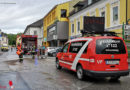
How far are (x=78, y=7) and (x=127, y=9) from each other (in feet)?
49.6

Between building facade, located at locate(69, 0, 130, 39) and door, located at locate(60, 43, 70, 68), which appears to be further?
building facade, located at locate(69, 0, 130, 39)

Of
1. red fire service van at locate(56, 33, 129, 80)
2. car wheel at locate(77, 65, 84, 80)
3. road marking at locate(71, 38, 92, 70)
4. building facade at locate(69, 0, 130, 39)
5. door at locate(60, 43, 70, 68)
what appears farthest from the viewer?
building facade at locate(69, 0, 130, 39)

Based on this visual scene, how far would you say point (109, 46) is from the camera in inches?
290

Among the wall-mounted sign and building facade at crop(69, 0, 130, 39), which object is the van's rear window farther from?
building facade at crop(69, 0, 130, 39)

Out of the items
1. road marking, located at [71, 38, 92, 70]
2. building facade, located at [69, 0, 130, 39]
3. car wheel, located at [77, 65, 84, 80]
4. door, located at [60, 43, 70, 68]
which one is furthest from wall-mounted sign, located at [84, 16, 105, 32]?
car wheel, located at [77, 65, 84, 80]

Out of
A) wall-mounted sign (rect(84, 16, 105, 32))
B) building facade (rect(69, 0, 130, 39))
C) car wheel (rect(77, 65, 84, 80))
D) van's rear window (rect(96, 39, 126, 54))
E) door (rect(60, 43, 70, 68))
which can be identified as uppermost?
building facade (rect(69, 0, 130, 39))

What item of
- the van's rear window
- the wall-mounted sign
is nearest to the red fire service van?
the van's rear window

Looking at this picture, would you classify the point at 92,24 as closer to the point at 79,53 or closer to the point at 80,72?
the point at 79,53

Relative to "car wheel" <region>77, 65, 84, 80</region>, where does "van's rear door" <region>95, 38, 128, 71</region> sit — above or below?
above

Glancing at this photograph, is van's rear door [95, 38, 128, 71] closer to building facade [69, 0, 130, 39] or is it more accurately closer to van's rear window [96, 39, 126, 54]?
van's rear window [96, 39, 126, 54]

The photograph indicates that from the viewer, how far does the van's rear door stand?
7.25 meters

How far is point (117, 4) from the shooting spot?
845 inches

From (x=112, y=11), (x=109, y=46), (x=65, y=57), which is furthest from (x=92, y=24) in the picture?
(x=109, y=46)

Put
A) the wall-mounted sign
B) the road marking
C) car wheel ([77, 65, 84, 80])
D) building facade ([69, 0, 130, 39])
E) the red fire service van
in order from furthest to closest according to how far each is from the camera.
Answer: building facade ([69, 0, 130, 39]), the wall-mounted sign, car wheel ([77, 65, 84, 80]), the road marking, the red fire service van
